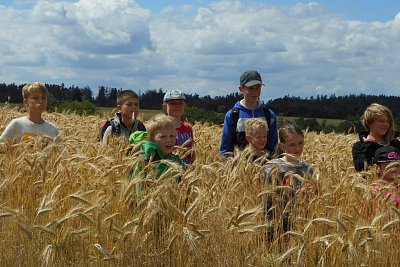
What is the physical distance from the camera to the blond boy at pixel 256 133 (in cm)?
546

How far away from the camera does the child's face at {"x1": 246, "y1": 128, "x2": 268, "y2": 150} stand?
5480mm

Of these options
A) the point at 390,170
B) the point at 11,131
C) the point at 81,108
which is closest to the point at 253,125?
the point at 390,170

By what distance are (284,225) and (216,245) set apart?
601mm

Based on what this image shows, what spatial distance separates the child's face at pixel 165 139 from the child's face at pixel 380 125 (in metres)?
2.19

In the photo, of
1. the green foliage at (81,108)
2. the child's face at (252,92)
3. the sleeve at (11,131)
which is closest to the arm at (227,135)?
the child's face at (252,92)

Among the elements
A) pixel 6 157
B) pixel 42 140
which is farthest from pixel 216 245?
pixel 42 140

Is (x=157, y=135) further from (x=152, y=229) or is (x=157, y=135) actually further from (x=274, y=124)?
(x=274, y=124)

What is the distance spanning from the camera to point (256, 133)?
5.50 meters

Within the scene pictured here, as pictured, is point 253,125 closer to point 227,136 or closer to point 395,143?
point 227,136

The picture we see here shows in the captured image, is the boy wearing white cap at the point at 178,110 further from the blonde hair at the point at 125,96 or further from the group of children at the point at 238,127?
the blonde hair at the point at 125,96

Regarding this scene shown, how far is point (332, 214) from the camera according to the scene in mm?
3992

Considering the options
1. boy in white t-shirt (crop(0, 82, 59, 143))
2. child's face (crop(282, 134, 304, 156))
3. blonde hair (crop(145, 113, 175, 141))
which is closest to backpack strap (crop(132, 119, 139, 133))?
boy in white t-shirt (crop(0, 82, 59, 143))

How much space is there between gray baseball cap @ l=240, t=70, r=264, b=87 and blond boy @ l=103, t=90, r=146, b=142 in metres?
1.14

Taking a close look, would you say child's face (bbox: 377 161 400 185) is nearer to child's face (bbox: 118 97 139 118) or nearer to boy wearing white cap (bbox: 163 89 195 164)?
boy wearing white cap (bbox: 163 89 195 164)
